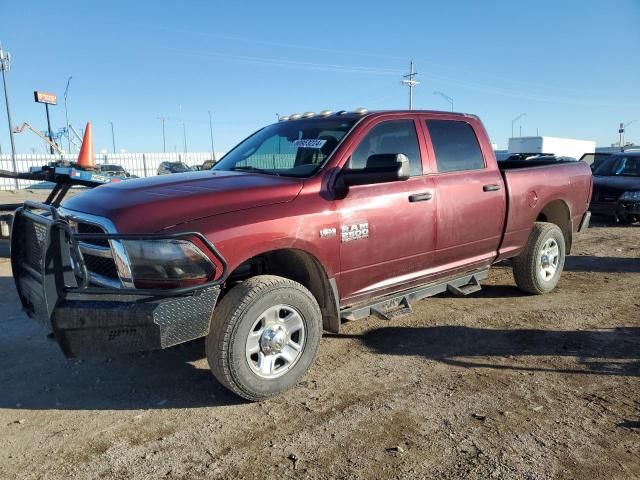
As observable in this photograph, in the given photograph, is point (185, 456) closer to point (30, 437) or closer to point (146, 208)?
point (30, 437)

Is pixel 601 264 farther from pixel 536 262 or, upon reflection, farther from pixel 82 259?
pixel 82 259

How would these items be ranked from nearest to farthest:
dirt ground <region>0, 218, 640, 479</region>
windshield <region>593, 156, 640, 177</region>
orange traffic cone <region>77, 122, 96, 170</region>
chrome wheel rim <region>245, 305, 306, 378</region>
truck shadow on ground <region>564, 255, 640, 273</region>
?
dirt ground <region>0, 218, 640, 479</region>
chrome wheel rim <region>245, 305, 306, 378</region>
orange traffic cone <region>77, 122, 96, 170</region>
truck shadow on ground <region>564, 255, 640, 273</region>
windshield <region>593, 156, 640, 177</region>

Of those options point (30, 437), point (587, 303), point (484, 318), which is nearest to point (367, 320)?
point (484, 318)

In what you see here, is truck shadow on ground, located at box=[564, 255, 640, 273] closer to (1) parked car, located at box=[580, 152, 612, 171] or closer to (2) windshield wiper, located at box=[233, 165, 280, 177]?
(1) parked car, located at box=[580, 152, 612, 171]

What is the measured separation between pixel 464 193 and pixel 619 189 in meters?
8.58

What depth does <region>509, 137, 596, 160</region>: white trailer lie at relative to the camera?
43.0 metres

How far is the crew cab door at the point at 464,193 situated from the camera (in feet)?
15.1

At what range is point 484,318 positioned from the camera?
17.0ft

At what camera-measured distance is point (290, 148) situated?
4.33 m

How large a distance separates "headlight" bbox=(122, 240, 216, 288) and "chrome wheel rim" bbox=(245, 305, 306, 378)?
56cm

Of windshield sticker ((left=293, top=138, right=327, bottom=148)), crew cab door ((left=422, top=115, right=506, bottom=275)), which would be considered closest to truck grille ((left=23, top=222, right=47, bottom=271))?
windshield sticker ((left=293, top=138, right=327, bottom=148))

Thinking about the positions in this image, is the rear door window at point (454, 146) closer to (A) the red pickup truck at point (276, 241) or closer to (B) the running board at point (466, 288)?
(A) the red pickup truck at point (276, 241)

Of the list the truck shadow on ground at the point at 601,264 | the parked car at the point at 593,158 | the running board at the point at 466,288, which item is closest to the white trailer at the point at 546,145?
the parked car at the point at 593,158

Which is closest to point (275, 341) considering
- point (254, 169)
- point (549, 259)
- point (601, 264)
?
point (254, 169)
